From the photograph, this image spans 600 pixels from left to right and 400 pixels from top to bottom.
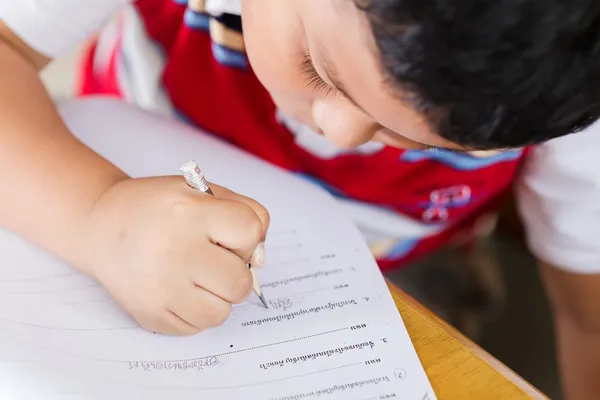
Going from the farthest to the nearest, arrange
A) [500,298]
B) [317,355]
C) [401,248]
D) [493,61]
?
1. [500,298]
2. [401,248]
3. [317,355]
4. [493,61]

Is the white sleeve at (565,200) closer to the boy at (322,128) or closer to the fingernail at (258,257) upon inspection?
the boy at (322,128)

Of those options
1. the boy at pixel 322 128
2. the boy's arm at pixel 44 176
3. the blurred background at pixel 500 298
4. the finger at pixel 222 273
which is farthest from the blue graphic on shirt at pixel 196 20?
the blurred background at pixel 500 298

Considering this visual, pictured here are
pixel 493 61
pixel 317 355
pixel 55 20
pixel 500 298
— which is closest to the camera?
pixel 493 61

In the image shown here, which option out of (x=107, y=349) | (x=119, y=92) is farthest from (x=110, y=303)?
(x=119, y=92)

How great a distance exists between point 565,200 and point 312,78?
320 millimetres

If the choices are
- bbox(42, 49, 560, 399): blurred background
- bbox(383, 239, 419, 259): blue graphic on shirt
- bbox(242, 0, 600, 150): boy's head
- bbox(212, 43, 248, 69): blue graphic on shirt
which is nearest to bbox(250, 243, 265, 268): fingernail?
bbox(242, 0, 600, 150): boy's head

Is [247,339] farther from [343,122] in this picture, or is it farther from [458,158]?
[458,158]

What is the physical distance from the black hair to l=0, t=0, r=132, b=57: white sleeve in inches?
12.0

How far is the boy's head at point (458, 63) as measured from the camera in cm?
30

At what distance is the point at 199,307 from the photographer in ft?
1.33

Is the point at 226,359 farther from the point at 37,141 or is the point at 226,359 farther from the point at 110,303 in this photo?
the point at 37,141

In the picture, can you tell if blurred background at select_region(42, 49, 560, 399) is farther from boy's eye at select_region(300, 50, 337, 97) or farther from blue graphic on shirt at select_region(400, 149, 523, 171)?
boy's eye at select_region(300, 50, 337, 97)

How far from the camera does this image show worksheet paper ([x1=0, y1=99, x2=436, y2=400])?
382 millimetres

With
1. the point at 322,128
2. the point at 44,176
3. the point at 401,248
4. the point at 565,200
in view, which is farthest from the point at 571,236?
the point at 44,176
